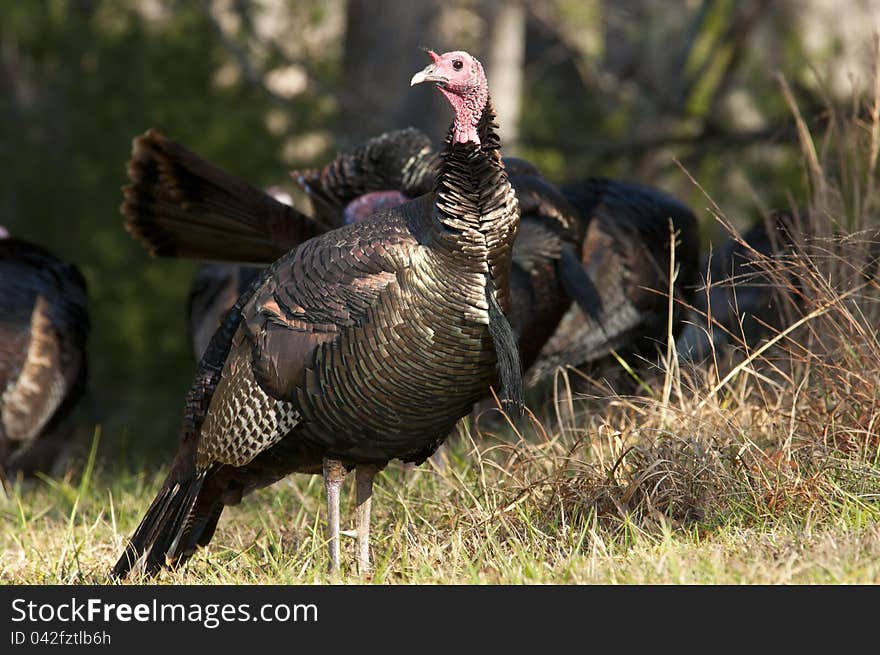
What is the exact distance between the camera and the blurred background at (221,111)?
892cm

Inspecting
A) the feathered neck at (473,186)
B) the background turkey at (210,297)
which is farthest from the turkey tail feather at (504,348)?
the background turkey at (210,297)

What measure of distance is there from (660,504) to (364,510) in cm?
89

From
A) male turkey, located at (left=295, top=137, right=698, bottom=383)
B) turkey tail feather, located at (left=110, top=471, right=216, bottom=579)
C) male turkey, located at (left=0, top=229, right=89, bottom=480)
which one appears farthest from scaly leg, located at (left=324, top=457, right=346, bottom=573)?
male turkey, located at (left=0, top=229, right=89, bottom=480)

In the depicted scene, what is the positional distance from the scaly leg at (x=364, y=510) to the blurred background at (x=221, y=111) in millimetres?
4664

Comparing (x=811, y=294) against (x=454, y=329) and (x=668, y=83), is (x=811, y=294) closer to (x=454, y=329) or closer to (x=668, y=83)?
(x=454, y=329)

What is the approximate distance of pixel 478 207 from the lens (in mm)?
3625

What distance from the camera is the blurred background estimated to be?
892 centimetres

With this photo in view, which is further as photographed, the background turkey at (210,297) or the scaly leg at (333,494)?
the background turkey at (210,297)

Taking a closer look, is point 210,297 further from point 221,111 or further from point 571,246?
point 221,111

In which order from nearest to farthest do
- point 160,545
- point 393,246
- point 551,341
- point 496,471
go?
point 393,246 < point 160,545 < point 496,471 < point 551,341

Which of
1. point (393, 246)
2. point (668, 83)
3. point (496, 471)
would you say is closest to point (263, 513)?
point (496, 471)

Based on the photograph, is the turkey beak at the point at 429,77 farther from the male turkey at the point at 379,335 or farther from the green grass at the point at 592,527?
the green grass at the point at 592,527

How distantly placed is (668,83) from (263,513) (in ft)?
16.5

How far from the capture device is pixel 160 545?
3.95 meters
